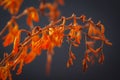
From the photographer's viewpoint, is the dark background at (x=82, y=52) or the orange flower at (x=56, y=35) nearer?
the orange flower at (x=56, y=35)

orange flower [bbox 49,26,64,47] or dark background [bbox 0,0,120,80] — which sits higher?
dark background [bbox 0,0,120,80]

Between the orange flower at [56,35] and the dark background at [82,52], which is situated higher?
the dark background at [82,52]

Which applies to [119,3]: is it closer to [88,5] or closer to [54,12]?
[88,5]

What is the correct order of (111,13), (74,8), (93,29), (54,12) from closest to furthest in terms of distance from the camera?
1. (54,12)
2. (93,29)
3. (74,8)
4. (111,13)

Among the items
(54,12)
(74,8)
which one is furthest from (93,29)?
(74,8)

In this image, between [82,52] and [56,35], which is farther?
[82,52]

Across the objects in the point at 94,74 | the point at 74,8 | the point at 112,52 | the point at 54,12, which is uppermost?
the point at 74,8

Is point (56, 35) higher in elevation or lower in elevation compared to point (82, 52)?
lower

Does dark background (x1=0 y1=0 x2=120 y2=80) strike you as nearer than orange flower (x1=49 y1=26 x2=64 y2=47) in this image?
No
